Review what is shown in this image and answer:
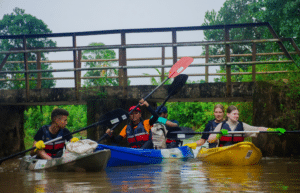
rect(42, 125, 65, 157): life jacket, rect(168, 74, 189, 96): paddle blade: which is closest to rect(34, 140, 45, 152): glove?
rect(42, 125, 65, 157): life jacket

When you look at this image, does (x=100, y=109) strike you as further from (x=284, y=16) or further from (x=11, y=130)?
(x=284, y=16)

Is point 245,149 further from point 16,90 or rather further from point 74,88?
point 16,90

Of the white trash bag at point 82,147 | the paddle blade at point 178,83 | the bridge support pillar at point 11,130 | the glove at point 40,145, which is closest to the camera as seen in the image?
the white trash bag at point 82,147

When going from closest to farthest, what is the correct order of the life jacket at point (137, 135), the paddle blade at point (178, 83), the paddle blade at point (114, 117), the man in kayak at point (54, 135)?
the man in kayak at point (54, 135), the life jacket at point (137, 135), the paddle blade at point (114, 117), the paddle blade at point (178, 83)

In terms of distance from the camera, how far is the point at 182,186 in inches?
139

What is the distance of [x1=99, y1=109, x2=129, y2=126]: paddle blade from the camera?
7.11m

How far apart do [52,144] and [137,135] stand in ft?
5.01

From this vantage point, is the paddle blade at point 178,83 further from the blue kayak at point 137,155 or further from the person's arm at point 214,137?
the person's arm at point 214,137

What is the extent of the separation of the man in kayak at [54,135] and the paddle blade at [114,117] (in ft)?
3.47

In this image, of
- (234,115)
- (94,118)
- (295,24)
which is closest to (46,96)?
(94,118)

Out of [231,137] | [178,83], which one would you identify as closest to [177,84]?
[178,83]

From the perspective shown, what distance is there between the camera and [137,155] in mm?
6434

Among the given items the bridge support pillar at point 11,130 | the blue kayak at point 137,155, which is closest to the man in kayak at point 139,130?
the blue kayak at point 137,155

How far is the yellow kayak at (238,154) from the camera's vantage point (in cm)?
592
